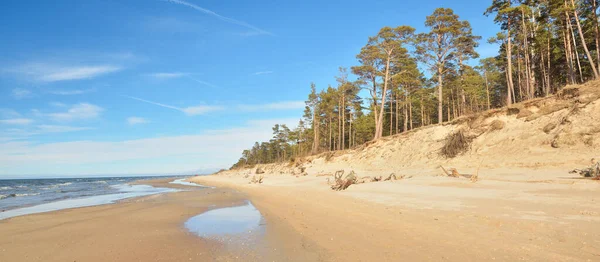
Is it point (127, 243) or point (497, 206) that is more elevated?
point (497, 206)

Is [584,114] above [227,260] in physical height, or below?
above

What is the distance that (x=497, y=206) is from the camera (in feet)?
20.8

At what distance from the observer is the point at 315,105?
47844 mm

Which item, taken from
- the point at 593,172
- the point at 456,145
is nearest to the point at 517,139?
the point at 456,145

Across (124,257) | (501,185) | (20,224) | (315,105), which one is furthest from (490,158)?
(315,105)

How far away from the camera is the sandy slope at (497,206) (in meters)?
4.14

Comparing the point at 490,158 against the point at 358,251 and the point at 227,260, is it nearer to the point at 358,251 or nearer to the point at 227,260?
the point at 358,251

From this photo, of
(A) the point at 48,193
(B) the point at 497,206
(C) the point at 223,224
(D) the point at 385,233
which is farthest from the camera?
(A) the point at 48,193

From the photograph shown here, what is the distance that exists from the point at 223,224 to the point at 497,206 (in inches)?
249

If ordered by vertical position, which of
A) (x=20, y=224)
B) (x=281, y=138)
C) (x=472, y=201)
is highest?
(x=281, y=138)

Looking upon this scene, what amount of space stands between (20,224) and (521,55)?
135 feet

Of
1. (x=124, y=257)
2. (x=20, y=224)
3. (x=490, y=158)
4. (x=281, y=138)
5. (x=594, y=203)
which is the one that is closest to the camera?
(x=124, y=257)

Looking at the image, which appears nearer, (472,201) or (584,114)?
(472,201)

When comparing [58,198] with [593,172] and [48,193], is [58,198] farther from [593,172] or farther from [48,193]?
[593,172]
